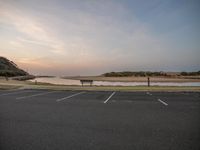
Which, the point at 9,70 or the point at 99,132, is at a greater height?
the point at 9,70

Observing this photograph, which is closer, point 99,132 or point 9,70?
point 99,132

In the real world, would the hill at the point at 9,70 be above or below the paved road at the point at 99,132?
above

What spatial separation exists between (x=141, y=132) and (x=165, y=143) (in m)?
1.01

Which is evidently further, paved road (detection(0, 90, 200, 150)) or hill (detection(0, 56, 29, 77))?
hill (detection(0, 56, 29, 77))

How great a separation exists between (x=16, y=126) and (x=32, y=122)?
2.21 feet

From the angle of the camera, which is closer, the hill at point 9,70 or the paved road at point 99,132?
the paved road at point 99,132

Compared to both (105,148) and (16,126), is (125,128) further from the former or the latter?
(16,126)

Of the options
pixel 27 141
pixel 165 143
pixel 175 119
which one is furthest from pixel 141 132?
pixel 27 141

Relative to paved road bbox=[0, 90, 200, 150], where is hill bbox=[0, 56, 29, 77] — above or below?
above

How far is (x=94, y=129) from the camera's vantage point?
609cm

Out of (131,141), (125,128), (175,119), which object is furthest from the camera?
(175,119)

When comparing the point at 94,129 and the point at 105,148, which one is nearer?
the point at 105,148

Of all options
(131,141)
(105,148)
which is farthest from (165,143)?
(105,148)

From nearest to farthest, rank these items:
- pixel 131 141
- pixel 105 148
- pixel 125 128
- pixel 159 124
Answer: pixel 105 148
pixel 131 141
pixel 125 128
pixel 159 124
